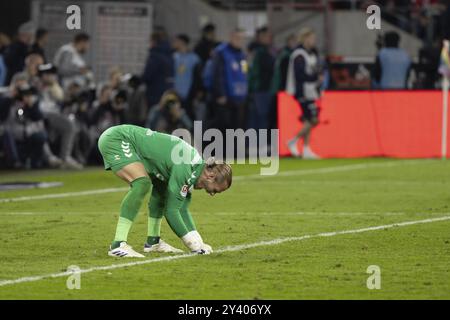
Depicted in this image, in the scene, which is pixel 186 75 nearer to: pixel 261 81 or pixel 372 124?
pixel 261 81

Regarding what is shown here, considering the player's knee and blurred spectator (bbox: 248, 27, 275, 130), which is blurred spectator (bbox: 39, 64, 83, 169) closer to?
blurred spectator (bbox: 248, 27, 275, 130)

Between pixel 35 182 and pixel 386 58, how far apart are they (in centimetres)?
928

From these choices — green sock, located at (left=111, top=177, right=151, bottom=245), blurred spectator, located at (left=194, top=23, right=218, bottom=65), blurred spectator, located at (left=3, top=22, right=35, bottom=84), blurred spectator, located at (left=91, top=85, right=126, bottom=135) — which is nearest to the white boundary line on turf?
green sock, located at (left=111, top=177, right=151, bottom=245)

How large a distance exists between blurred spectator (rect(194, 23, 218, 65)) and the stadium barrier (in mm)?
2841

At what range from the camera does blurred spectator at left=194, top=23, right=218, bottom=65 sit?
1164 inches

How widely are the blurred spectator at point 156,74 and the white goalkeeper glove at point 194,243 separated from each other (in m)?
14.6

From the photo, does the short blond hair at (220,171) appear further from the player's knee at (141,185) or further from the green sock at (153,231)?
the green sock at (153,231)

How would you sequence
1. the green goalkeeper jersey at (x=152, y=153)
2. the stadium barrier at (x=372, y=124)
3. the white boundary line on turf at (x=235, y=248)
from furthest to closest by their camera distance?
the stadium barrier at (x=372, y=124)
the green goalkeeper jersey at (x=152, y=153)
the white boundary line on turf at (x=235, y=248)

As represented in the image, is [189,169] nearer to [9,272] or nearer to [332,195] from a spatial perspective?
[9,272]

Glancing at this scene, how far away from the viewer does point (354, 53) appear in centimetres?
3616

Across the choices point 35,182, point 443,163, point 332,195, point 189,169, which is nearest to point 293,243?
point 189,169

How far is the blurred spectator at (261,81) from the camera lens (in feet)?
95.2

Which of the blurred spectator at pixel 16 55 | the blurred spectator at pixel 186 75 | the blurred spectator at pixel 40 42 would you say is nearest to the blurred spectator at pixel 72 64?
the blurred spectator at pixel 40 42

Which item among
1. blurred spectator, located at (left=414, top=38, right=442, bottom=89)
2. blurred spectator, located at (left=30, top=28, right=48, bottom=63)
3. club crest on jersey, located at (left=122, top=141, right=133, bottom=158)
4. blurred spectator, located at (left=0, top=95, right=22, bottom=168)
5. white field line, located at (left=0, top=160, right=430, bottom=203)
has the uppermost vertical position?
blurred spectator, located at (left=30, top=28, right=48, bottom=63)
